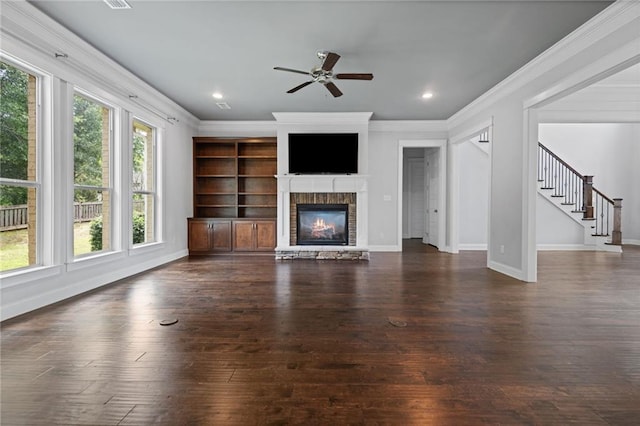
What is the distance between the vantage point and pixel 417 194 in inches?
365

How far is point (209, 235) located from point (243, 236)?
0.75m

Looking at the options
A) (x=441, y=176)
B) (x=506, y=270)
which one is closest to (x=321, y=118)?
(x=441, y=176)

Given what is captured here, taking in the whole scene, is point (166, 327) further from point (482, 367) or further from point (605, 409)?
point (605, 409)

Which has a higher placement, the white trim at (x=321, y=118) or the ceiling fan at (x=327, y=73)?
the white trim at (x=321, y=118)

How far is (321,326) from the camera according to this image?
2.62 metres

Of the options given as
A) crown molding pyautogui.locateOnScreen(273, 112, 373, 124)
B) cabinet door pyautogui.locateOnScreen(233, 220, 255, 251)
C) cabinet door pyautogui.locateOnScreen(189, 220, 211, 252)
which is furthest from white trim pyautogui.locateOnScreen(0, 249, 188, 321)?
crown molding pyautogui.locateOnScreen(273, 112, 373, 124)

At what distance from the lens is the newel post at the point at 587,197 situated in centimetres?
723

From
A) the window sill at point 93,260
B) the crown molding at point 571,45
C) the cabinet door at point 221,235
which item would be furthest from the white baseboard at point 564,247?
the window sill at point 93,260

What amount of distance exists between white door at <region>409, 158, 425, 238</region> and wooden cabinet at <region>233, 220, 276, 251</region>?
4872mm

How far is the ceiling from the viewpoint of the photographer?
111 inches

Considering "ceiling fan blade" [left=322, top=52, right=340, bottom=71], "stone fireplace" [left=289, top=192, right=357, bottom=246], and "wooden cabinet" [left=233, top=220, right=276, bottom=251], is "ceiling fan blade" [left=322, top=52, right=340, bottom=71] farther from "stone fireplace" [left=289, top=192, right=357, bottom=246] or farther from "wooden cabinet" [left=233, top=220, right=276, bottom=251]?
"wooden cabinet" [left=233, top=220, right=276, bottom=251]

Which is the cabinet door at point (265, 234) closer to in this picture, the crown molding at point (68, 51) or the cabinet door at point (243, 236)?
the cabinet door at point (243, 236)

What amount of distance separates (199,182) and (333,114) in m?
3.48

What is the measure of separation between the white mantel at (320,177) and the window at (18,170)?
147 inches
